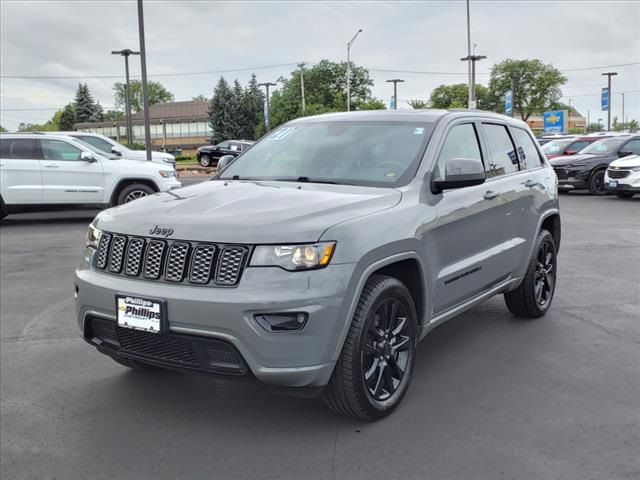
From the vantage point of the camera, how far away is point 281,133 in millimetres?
5180

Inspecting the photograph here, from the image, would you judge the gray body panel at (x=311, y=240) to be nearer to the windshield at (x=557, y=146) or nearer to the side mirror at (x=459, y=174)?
the side mirror at (x=459, y=174)

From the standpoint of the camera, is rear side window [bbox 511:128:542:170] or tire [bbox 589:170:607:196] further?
tire [bbox 589:170:607:196]

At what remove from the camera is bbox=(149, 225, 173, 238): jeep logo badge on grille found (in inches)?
134

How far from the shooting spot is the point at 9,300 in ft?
22.2

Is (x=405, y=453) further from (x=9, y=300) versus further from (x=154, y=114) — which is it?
(x=154, y=114)

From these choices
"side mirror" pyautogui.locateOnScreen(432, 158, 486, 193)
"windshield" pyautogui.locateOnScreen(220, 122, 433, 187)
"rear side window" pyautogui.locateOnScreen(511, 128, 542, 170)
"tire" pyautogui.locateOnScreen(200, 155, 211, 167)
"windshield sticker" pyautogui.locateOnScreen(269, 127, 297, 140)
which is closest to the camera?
"side mirror" pyautogui.locateOnScreen(432, 158, 486, 193)

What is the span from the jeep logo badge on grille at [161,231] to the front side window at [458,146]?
5.76 ft

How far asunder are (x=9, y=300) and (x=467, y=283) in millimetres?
4782

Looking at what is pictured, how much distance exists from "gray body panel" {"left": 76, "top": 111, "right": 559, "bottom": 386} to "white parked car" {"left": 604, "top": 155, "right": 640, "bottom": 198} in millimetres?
13389

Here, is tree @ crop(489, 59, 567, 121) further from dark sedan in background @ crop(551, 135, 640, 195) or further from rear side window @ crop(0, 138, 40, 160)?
rear side window @ crop(0, 138, 40, 160)

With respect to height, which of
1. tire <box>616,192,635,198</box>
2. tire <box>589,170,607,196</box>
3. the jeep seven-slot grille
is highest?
the jeep seven-slot grille

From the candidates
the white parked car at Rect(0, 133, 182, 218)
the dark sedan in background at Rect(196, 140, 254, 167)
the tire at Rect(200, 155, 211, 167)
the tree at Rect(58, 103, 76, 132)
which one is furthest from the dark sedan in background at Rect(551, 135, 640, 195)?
the tree at Rect(58, 103, 76, 132)

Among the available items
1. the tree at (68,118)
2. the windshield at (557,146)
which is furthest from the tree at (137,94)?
the windshield at (557,146)

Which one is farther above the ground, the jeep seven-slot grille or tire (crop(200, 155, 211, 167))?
tire (crop(200, 155, 211, 167))
